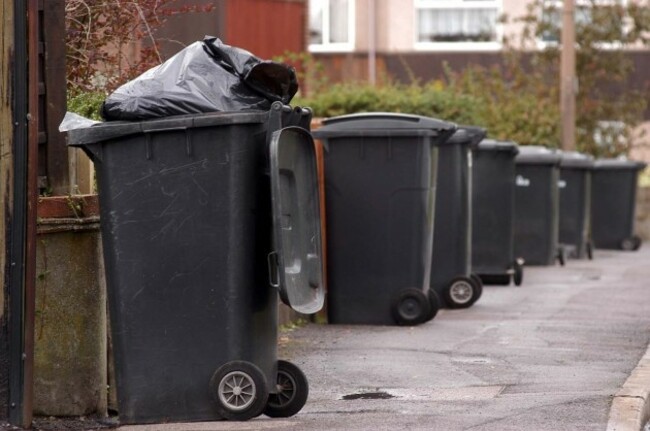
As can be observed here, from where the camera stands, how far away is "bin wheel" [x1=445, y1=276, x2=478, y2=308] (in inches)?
437

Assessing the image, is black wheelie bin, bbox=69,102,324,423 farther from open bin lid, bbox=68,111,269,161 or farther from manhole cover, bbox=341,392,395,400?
manhole cover, bbox=341,392,395,400

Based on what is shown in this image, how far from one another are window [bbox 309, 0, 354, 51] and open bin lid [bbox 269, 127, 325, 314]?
23.1 metres

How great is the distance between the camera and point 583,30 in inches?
942

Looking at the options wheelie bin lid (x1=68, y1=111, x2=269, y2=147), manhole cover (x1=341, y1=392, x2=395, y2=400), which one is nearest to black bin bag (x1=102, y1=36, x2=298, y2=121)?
wheelie bin lid (x1=68, y1=111, x2=269, y2=147)

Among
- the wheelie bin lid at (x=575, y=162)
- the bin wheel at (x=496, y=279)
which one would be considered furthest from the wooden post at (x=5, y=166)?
the wheelie bin lid at (x=575, y=162)

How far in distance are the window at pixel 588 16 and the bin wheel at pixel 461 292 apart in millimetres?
13594

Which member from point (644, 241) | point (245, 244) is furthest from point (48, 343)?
point (644, 241)

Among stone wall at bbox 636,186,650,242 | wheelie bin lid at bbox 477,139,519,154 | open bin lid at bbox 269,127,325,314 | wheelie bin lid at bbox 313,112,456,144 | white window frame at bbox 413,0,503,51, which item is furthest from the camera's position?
white window frame at bbox 413,0,503,51

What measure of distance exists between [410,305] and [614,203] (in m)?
11.4

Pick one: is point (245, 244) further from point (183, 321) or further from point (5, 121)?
point (5, 121)

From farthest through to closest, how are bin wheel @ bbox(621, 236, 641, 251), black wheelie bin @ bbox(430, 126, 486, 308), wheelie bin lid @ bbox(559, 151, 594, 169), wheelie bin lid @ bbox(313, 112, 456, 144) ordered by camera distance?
bin wheel @ bbox(621, 236, 641, 251) < wheelie bin lid @ bbox(559, 151, 594, 169) < black wheelie bin @ bbox(430, 126, 486, 308) < wheelie bin lid @ bbox(313, 112, 456, 144)

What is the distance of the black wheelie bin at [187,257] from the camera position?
576 centimetres

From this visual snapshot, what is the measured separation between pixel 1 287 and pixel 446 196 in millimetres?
5989

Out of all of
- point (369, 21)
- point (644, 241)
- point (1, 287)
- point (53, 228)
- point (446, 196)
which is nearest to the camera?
point (1, 287)
